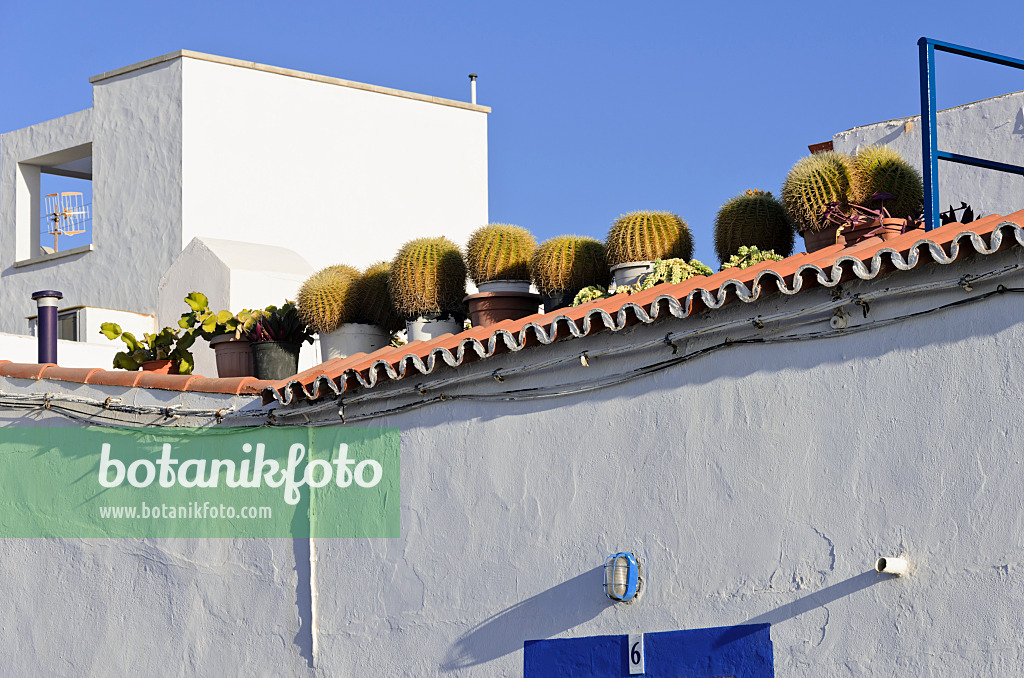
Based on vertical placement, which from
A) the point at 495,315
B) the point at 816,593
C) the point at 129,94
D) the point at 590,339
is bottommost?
the point at 816,593

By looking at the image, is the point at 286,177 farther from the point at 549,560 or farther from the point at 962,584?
the point at 962,584

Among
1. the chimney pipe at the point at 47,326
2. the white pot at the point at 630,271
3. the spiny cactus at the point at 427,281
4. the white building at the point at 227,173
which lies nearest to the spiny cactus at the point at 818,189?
the white pot at the point at 630,271

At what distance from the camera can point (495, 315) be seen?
10.4 m

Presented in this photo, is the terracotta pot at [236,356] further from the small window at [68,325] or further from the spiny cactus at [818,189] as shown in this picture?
the spiny cactus at [818,189]

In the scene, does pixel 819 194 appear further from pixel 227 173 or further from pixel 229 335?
pixel 227 173

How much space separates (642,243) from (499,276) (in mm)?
1302

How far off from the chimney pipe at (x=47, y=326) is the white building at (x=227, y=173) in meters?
3.35

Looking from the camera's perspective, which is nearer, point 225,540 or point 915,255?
point 915,255

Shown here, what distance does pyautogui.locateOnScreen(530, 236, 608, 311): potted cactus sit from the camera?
10.2 m

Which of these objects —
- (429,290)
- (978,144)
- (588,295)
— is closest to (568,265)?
(588,295)

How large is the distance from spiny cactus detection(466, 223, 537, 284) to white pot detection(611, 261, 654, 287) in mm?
942

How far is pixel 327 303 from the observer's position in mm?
11359

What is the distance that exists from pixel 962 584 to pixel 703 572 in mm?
1461

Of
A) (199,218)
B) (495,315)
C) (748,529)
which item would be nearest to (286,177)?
(199,218)
